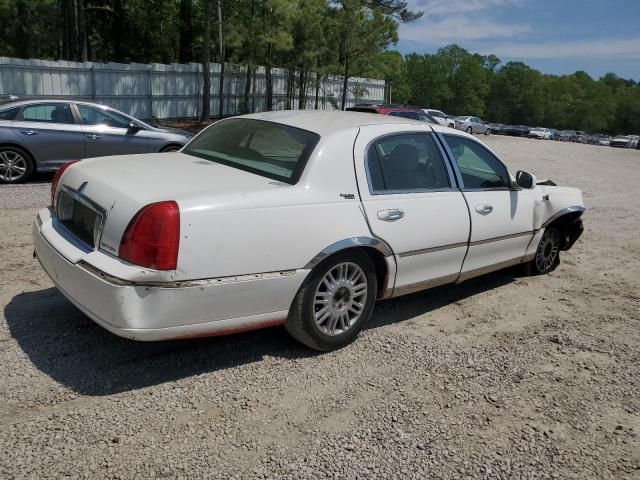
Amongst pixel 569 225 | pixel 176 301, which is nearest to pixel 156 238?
pixel 176 301

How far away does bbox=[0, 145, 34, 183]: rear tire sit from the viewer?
924cm

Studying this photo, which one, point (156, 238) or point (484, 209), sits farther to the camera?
point (484, 209)

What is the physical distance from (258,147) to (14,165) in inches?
263

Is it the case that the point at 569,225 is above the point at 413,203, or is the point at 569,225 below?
below

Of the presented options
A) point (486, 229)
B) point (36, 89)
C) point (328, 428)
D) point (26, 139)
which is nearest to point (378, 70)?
point (36, 89)

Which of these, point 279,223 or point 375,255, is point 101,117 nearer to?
point 375,255

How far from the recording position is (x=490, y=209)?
4965 millimetres

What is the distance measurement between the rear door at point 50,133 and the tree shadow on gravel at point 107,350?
5.53 m

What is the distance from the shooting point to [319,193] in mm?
3760

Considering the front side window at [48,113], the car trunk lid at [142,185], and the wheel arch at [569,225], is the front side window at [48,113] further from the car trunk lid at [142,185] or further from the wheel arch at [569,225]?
the wheel arch at [569,225]

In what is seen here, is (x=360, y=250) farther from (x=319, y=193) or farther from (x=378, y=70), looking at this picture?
(x=378, y=70)

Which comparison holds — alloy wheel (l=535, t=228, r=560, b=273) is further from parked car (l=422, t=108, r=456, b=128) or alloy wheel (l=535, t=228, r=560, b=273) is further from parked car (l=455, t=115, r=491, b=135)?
parked car (l=455, t=115, r=491, b=135)

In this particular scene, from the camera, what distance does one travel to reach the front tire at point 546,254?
6.00 meters

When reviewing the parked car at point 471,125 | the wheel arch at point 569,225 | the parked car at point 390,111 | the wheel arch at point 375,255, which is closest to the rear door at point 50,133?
the wheel arch at point 375,255
